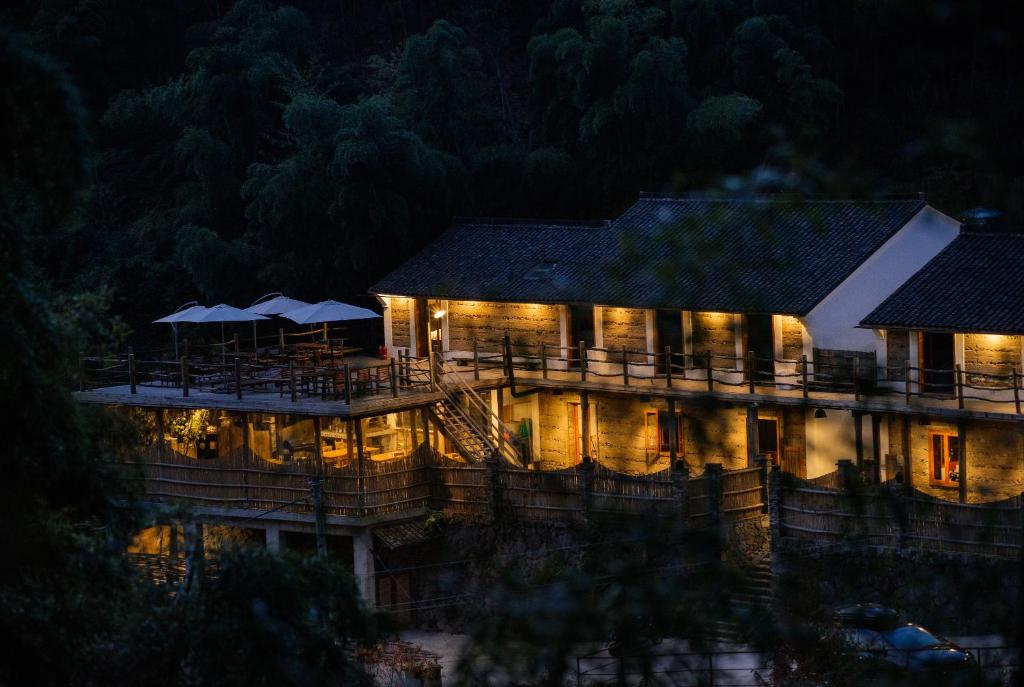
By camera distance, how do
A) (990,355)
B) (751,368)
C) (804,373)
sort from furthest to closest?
(751,368)
(804,373)
(990,355)

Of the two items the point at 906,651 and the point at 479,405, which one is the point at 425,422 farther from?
the point at 906,651

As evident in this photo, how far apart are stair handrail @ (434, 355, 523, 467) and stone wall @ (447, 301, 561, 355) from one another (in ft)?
5.07

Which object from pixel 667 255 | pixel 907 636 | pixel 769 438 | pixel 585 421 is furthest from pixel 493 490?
pixel 667 255

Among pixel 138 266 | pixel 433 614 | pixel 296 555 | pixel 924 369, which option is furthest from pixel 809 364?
pixel 138 266

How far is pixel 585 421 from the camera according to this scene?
2789cm

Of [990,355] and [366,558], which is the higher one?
[990,355]

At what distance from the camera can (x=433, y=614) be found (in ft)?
82.2

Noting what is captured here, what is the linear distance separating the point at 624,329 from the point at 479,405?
293 cm

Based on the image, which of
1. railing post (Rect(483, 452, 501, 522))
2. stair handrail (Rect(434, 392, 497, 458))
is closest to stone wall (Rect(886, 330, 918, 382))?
railing post (Rect(483, 452, 501, 522))

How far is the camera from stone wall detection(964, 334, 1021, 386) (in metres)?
23.0

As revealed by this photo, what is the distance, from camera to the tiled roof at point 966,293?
22953 millimetres

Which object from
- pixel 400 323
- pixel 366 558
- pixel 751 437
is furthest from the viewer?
pixel 400 323

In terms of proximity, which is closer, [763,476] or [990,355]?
[990,355]

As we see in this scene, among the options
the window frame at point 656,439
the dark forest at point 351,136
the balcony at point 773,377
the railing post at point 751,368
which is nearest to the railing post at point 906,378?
the balcony at point 773,377
